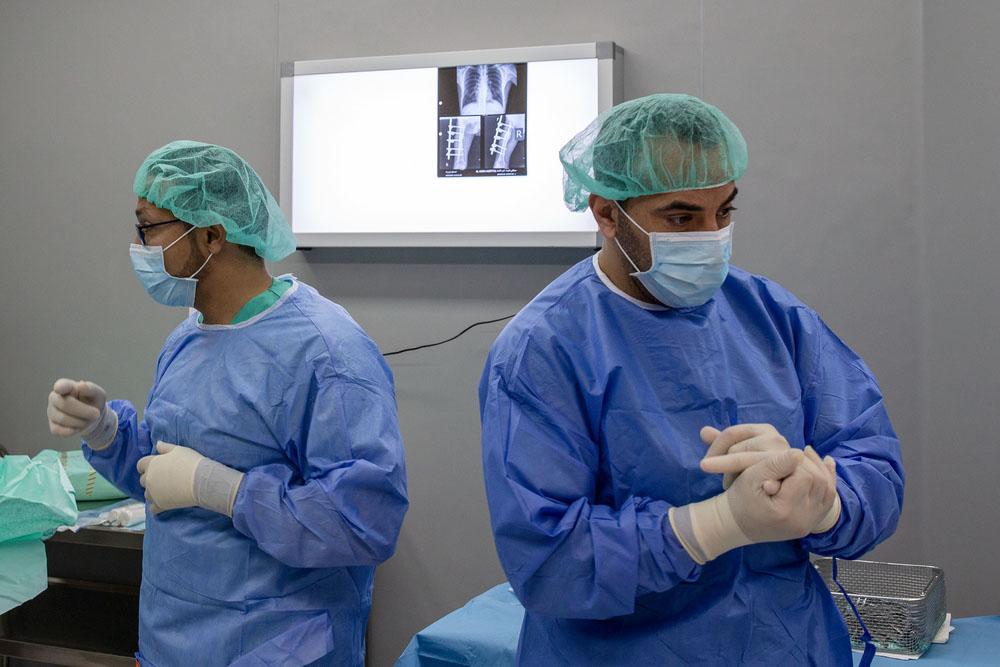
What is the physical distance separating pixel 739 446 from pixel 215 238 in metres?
0.99

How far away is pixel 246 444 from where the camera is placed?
5.01 ft

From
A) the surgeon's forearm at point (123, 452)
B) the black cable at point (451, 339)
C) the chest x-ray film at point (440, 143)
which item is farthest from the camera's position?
the black cable at point (451, 339)

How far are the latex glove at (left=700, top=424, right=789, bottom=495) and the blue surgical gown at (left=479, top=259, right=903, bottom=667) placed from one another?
0.29 ft

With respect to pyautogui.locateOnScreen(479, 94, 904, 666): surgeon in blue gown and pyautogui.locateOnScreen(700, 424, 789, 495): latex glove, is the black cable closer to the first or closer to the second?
pyautogui.locateOnScreen(479, 94, 904, 666): surgeon in blue gown

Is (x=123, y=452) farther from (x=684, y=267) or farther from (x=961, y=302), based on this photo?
(x=961, y=302)

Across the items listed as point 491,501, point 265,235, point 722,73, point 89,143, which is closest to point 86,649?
point 89,143

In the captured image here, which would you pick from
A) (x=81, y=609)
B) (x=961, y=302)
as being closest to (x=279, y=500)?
(x=961, y=302)

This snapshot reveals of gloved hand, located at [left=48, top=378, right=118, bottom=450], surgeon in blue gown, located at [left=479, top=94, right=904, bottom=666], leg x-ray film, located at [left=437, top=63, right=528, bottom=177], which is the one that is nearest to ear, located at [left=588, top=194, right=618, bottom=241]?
surgeon in blue gown, located at [left=479, top=94, right=904, bottom=666]

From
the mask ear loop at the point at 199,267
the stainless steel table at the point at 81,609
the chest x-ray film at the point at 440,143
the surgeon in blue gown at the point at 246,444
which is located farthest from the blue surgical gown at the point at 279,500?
the stainless steel table at the point at 81,609

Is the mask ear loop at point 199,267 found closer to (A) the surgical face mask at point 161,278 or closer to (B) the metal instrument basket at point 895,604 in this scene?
(A) the surgical face mask at point 161,278

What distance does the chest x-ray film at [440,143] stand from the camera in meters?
2.54

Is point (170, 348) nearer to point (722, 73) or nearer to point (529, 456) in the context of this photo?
point (529, 456)

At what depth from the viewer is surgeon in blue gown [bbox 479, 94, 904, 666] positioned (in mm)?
1062

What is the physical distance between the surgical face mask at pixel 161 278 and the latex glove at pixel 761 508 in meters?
0.94
